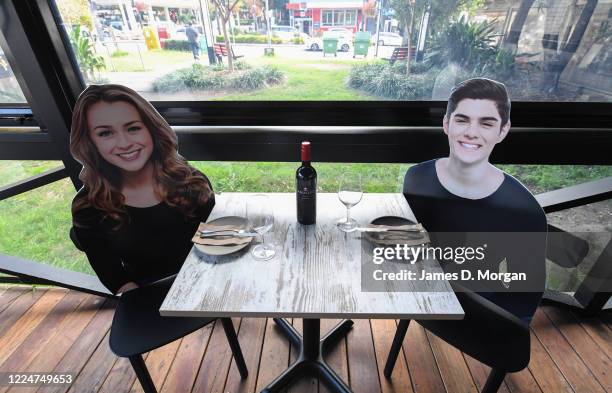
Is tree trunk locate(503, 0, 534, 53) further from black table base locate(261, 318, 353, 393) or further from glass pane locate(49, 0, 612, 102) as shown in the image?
black table base locate(261, 318, 353, 393)

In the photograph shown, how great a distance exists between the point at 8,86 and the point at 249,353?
1.78 meters

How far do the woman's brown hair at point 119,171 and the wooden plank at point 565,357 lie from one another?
1841 mm

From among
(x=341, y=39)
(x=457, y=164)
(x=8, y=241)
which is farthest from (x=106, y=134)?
(x=8, y=241)

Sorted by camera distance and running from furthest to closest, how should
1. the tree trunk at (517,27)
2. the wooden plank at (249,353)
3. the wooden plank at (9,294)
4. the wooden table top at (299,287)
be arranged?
the wooden plank at (9,294) → the wooden plank at (249,353) → the tree trunk at (517,27) → the wooden table top at (299,287)

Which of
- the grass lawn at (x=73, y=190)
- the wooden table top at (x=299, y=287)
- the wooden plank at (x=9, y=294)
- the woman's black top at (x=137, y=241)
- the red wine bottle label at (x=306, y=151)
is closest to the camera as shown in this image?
the wooden table top at (x=299, y=287)

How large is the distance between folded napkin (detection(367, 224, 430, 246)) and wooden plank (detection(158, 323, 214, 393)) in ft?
3.60

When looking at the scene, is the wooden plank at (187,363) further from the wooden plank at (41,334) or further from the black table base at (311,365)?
the wooden plank at (41,334)

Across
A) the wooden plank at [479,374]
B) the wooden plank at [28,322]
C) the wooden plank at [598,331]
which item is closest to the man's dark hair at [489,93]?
the wooden plank at [479,374]

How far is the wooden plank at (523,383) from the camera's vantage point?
1322mm

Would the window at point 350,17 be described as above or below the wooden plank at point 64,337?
above

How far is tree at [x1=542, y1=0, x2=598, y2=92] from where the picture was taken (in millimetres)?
1256

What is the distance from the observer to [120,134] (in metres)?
1.04

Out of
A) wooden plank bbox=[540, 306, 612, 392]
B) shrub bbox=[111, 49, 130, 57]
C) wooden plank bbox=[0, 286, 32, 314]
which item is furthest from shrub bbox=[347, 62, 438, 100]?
wooden plank bbox=[0, 286, 32, 314]

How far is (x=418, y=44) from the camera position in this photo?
1356 mm
